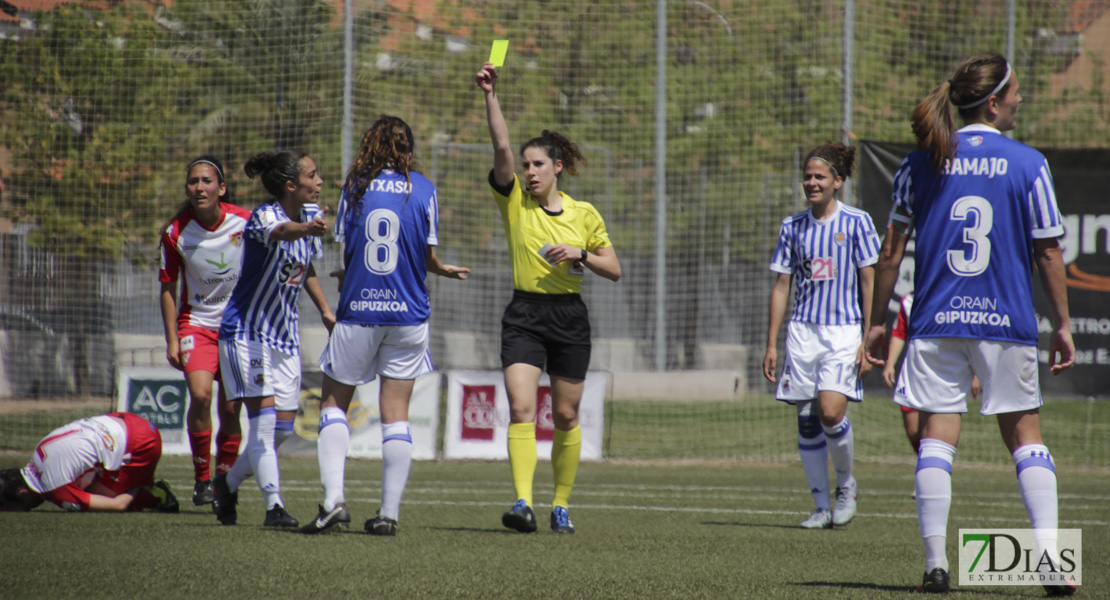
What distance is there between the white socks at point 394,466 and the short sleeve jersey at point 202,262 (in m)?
1.73

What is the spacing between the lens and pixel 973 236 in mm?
4039

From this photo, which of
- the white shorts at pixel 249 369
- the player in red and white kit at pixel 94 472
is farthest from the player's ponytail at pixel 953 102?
the player in red and white kit at pixel 94 472

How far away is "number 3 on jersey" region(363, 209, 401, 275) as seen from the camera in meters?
5.58

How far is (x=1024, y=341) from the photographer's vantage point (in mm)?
3996

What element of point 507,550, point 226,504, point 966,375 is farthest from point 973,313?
point 226,504

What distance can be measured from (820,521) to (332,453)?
2932 millimetres

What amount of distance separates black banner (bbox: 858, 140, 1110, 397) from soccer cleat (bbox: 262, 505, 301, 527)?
7.58m

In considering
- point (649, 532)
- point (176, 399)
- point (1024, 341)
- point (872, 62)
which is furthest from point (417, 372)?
point (872, 62)

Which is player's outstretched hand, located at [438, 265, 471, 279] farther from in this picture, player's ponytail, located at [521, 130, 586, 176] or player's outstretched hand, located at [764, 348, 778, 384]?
player's outstretched hand, located at [764, 348, 778, 384]

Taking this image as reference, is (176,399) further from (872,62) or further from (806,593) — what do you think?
(872,62)

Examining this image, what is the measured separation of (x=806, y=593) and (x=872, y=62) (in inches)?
579

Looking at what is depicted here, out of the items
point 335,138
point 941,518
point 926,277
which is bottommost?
point 941,518

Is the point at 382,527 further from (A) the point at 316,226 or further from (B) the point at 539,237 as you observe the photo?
(B) the point at 539,237

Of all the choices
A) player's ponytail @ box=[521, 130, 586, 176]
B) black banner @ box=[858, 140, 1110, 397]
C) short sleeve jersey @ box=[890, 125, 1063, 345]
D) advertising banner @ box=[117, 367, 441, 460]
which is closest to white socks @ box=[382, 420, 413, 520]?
player's ponytail @ box=[521, 130, 586, 176]
